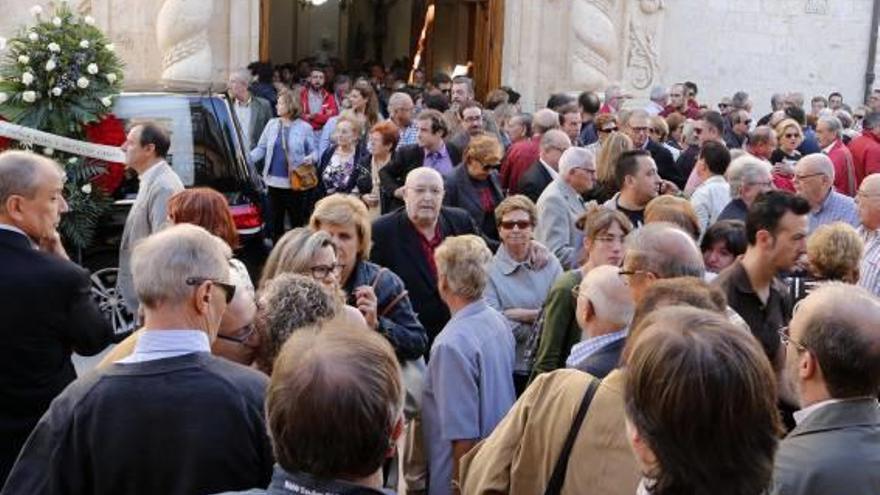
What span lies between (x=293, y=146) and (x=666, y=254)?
8.03 metres

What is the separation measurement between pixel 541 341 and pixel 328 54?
2087 centimetres

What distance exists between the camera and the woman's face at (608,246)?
5.52 meters

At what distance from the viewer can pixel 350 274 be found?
17.6 feet

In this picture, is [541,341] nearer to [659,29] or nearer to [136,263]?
[136,263]

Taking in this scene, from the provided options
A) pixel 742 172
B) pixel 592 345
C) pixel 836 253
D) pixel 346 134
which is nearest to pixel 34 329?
pixel 592 345

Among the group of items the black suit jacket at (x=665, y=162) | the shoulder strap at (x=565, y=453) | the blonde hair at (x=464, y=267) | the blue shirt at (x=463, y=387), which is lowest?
the blue shirt at (x=463, y=387)

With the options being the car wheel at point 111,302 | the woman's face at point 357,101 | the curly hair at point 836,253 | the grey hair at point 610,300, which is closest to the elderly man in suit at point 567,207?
the curly hair at point 836,253

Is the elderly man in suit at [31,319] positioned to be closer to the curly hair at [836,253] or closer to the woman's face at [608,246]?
the woman's face at [608,246]

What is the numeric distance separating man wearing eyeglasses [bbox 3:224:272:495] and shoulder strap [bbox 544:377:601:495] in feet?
2.45

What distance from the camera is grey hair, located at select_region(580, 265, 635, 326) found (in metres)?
3.72

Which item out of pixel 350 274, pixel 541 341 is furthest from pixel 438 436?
pixel 350 274

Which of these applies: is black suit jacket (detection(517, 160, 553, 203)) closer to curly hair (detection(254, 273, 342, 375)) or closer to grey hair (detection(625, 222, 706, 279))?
grey hair (detection(625, 222, 706, 279))

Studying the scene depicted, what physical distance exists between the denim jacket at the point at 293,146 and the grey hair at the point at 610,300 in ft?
27.0

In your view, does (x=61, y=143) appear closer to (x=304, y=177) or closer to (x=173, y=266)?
(x=304, y=177)
